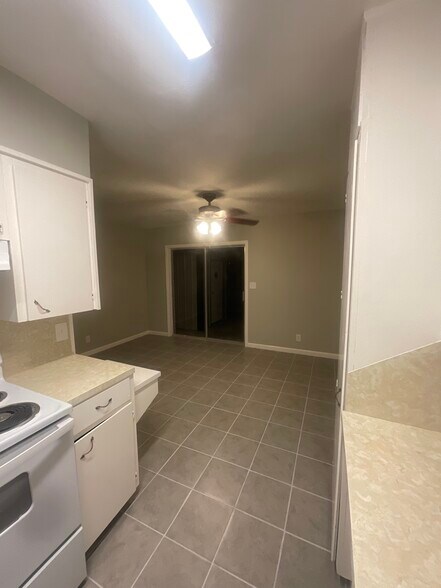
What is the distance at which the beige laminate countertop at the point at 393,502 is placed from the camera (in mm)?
515

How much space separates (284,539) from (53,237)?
213 cm

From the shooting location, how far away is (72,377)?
134cm

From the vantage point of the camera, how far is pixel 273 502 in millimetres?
1574

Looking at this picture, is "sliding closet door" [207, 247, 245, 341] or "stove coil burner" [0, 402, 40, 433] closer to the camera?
"stove coil burner" [0, 402, 40, 433]

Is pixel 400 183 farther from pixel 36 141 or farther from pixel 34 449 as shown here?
pixel 36 141

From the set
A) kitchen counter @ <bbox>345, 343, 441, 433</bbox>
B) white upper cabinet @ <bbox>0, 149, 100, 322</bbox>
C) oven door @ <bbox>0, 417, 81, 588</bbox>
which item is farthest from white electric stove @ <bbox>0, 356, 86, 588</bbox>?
kitchen counter @ <bbox>345, 343, 441, 433</bbox>

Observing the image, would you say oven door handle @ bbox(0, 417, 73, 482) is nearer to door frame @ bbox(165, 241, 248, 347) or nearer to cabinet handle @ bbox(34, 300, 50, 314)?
cabinet handle @ bbox(34, 300, 50, 314)

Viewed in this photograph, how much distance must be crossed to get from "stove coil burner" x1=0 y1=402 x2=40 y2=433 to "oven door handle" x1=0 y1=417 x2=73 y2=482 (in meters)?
0.10

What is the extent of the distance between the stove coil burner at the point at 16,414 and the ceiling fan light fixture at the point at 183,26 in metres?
1.50

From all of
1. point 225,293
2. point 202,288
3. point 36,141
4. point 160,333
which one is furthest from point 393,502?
point 225,293

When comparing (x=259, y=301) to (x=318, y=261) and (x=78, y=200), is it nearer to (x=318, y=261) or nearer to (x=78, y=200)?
(x=318, y=261)

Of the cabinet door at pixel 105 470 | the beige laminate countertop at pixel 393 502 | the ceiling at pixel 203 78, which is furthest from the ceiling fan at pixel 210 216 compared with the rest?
the beige laminate countertop at pixel 393 502

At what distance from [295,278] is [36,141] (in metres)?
3.68

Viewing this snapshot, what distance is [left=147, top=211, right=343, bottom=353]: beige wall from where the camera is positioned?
388 cm
